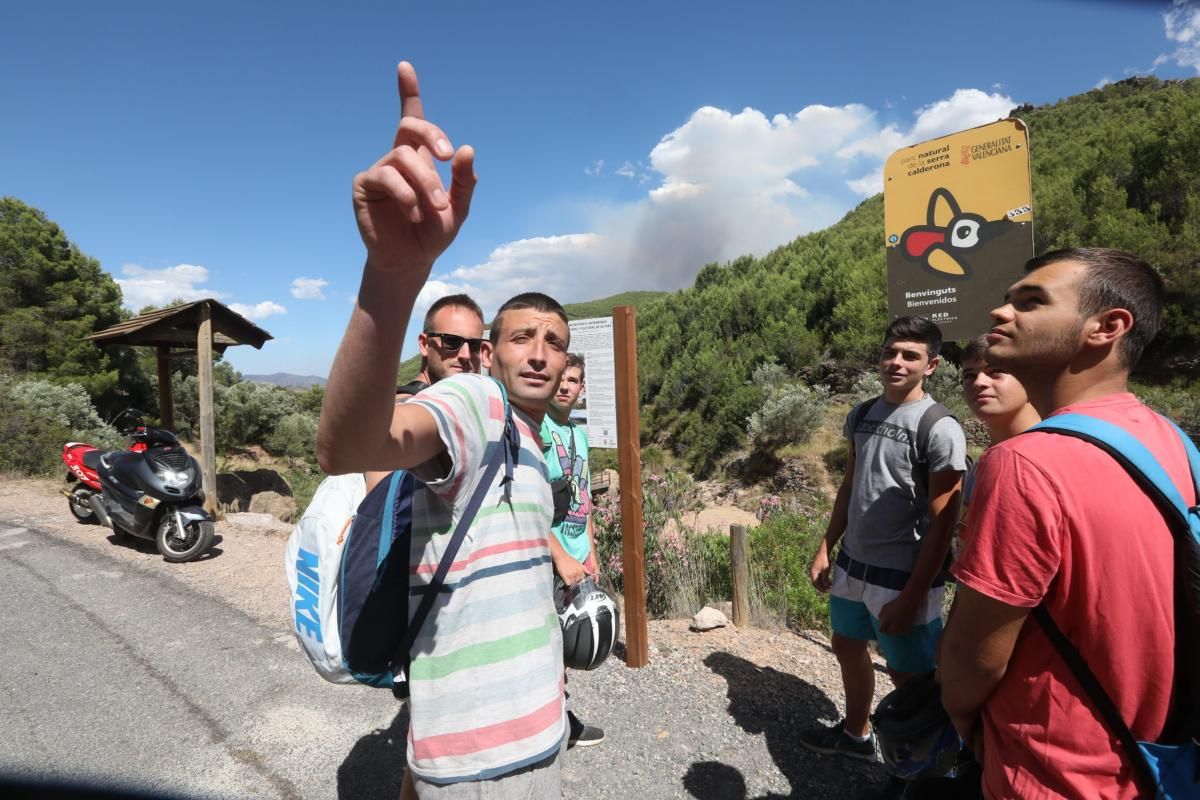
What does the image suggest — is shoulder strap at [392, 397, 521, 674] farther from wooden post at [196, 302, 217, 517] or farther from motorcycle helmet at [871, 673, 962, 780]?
wooden post at [196, 302, 217, 517]

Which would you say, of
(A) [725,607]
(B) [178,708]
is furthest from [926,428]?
(B) [178,708]

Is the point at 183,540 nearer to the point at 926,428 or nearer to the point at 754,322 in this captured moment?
the point at 926,428

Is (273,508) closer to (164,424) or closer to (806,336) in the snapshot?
(164,424)

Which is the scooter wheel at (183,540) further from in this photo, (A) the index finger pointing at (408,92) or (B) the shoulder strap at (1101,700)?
(B) the shoulder strap at (1101,700)

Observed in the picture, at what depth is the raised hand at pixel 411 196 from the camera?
31.2 inches

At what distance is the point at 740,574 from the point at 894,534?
199cm

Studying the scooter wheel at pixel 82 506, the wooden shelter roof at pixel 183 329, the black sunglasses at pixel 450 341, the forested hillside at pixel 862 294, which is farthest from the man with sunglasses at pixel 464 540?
the forested hillside at pixel 862 294

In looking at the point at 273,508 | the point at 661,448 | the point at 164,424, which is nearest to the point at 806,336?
the point at 661,448

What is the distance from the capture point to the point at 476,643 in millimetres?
1236

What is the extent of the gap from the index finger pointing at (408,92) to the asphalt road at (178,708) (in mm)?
2818

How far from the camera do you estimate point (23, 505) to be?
826 centimetres

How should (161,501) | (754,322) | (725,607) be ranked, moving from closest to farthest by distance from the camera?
1. (725,607)
2. (161,501)
3. (754,322)

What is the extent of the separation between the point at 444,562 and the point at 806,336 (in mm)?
17029

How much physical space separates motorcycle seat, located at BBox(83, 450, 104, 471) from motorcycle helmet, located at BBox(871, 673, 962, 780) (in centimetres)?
844
